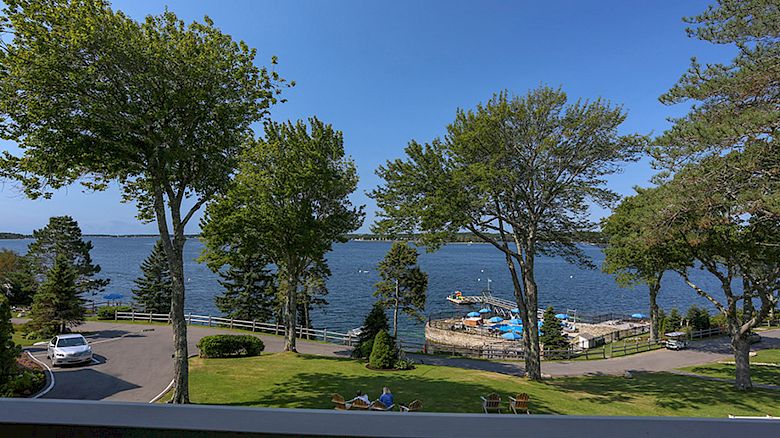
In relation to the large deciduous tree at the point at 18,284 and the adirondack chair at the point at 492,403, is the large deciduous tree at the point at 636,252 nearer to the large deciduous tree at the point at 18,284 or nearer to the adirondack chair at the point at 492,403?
the adirondack chair at the point at 492,403

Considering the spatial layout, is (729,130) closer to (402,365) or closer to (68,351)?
(402,365)

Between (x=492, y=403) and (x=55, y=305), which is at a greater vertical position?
(x=55, y=305)

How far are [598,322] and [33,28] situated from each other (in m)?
49.4

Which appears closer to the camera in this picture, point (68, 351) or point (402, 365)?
point (68, 351)

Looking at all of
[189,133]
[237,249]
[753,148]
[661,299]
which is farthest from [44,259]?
[661,299]

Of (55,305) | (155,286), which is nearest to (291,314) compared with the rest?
(55,305)

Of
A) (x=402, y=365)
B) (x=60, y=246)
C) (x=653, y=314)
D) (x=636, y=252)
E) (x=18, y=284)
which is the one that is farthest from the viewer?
(x=60, y=246)

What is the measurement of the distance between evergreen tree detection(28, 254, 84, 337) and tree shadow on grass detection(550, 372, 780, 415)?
1133 inches

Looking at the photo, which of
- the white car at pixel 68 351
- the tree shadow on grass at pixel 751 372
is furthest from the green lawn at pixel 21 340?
the tree shadow on grass at pixel 751 372

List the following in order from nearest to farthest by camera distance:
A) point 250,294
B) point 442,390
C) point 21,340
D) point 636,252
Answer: point 442,390
point 21,340
point 636,252
point 250,294

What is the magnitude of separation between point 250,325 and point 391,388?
68.6 feet

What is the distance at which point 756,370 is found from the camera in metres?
21.8

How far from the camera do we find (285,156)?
20.0m

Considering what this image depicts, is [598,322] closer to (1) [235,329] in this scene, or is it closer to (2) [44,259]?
(1) [235,329]
